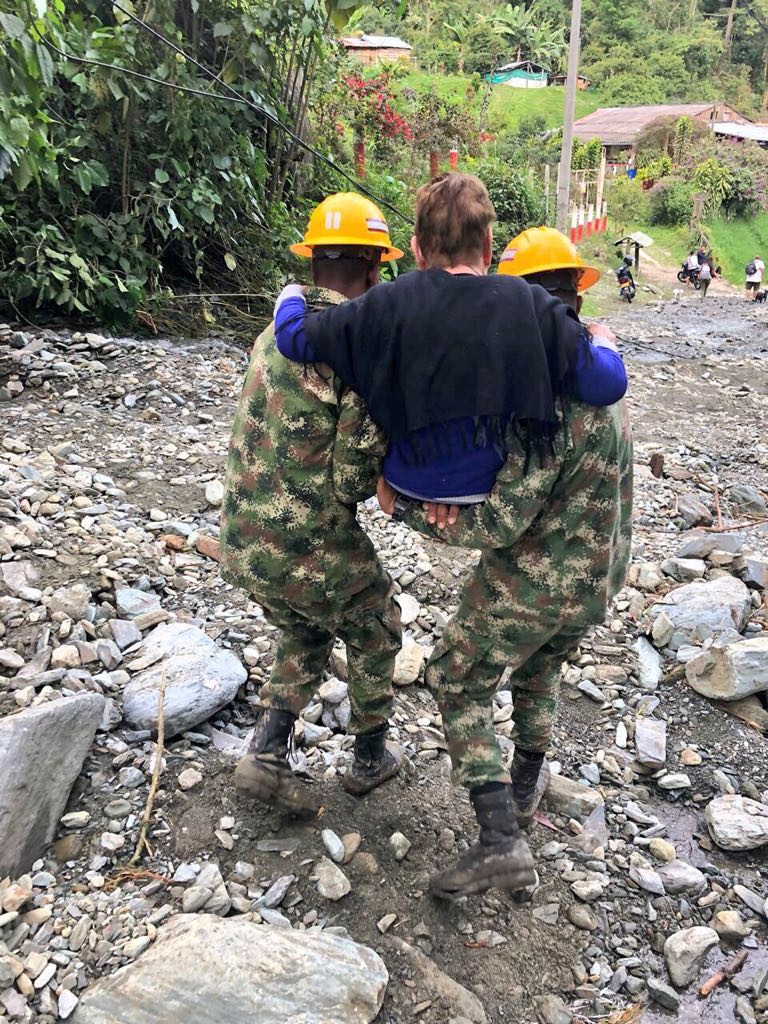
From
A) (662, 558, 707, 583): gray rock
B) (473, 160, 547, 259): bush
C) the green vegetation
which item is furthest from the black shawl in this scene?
(473, 160, 547, 259): bush

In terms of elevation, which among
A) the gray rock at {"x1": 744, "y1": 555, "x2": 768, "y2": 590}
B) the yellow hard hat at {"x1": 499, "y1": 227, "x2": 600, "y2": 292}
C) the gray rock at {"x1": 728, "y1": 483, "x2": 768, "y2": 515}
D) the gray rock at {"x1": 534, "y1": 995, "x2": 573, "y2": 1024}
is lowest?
the gray rock at {"x1": 728, "y1": 483, "x2": 768, "y2": 515}

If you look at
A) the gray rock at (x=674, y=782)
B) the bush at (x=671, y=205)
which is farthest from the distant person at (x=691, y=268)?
the gray rock at (x=674, y=782)

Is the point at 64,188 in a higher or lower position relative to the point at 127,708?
higher

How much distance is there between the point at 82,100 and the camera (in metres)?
6.56

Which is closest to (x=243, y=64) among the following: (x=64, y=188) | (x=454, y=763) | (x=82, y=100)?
(x=82, y=100)

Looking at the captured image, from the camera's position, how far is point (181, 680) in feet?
8.80

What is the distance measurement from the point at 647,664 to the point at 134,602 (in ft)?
6.91

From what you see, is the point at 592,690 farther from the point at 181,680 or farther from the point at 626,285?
the point at 626,285

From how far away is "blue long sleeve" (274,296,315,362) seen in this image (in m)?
1.75

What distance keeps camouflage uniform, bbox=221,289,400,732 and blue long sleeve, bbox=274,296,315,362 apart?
6 cm

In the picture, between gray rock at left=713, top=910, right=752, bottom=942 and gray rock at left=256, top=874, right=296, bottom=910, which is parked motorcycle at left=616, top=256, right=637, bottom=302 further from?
gray rock at left=256, top=874, right=296, bottom=910

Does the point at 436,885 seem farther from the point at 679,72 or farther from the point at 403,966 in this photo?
the point at 679,72

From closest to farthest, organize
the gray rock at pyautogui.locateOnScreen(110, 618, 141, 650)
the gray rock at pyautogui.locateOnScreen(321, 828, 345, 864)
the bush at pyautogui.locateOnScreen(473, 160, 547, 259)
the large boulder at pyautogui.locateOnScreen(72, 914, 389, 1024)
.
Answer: the large boulder at pyautogui.locateOnScreen(72, 914, 389, 1024)
the gray rock at pyautogui.locateOnScreen(321, 828, 345, 864)
the gray rock at pyautogui.locateOnScreen(110, 618, 141, 650)
the bush at pyautogui.locateOnScreen(473, 160, 547, 259)

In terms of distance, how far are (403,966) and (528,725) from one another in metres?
0.68
